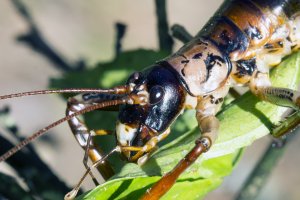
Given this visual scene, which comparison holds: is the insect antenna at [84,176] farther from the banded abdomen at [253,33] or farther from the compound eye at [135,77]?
the banded abdomen at [253,33]

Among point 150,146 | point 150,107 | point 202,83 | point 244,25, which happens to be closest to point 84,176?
point 150,146

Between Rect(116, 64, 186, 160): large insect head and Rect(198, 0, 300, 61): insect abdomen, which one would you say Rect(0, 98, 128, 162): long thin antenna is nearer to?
Rect(116, 64, 186, 160): large insect head

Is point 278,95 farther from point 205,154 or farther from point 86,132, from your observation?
point 86,132

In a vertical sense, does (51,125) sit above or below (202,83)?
above

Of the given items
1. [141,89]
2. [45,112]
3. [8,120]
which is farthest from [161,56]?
[45,112]

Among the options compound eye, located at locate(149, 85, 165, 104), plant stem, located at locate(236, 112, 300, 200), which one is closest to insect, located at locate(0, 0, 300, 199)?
compound eye, located at locate(149, 85, 165, 104)
